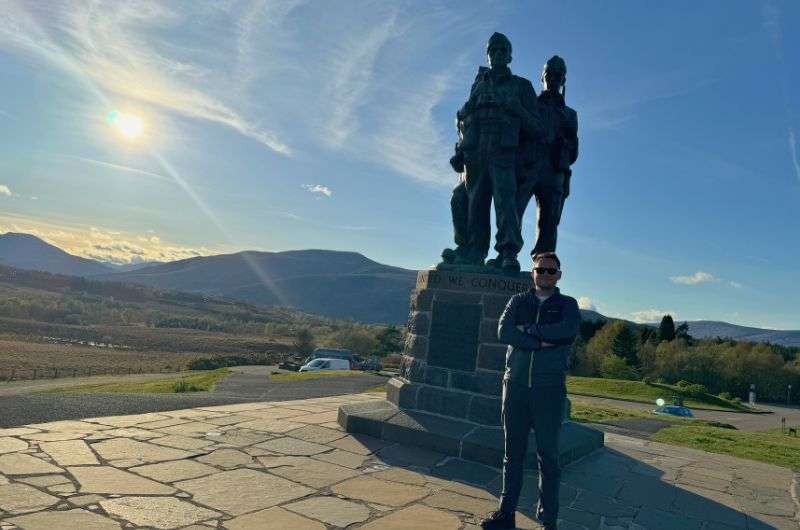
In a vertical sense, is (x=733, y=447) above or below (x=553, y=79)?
below

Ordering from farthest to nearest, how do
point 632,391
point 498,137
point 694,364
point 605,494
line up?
point 694,364 → point 632,391 → point 498,137 → point 605,494

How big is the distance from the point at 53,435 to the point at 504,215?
5.76 meters

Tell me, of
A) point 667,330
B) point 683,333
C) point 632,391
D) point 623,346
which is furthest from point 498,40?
point 683,333

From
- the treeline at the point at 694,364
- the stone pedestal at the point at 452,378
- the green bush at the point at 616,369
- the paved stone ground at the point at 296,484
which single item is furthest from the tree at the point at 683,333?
the stone pedestal at the point at 452,378

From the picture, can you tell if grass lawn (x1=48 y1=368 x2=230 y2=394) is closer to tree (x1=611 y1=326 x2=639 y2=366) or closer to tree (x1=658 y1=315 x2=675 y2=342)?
tree (x1=611 y1=326 x2=639 y2=366)

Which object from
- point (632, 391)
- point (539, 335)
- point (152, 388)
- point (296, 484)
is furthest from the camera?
point (632, 391)

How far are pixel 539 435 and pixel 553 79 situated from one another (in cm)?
581

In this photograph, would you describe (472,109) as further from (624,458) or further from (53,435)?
(53,435)

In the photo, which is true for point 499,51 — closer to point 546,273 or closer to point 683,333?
point 546,273

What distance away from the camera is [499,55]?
23.5 ft

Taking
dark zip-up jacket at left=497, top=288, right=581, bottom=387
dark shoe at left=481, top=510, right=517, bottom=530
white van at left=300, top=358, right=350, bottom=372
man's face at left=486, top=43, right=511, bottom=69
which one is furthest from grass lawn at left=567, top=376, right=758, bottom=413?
dark zip-up jacket at left=497, top=288, right=581, bottom=387

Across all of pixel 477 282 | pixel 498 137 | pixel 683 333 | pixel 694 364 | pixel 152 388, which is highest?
pixel 498 137

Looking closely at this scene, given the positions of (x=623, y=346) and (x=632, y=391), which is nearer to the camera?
(x=632, y=391)

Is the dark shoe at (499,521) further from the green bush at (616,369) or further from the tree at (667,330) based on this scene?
the tree at (667,330)
